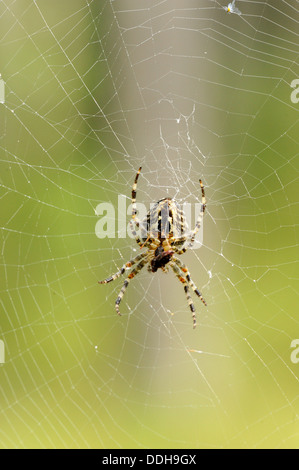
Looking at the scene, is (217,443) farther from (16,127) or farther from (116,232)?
(16,127)

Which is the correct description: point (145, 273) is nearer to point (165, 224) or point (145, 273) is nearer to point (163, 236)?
point (163, 236)

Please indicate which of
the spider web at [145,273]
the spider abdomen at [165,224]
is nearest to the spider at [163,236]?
the spider abdomen at [165,224]

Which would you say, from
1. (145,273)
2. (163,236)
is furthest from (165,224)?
(145,273)

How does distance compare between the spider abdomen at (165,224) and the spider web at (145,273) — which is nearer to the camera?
the spider abdomen at (165,224)

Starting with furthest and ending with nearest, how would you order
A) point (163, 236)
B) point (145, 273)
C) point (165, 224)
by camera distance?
1. point (145, 273)
2. point (163, 236)
3. point (165, 224)

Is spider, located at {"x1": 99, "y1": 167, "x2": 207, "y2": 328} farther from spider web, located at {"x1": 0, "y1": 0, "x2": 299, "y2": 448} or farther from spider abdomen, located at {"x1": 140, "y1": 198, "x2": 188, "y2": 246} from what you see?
spider web, located at {"x1": 0, "y1": 0, "x2": 299, "y2": 448}

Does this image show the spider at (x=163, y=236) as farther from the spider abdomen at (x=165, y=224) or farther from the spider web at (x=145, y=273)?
the spider web at (x=145, y=273)

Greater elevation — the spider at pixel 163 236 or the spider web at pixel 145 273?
the spider web at pixel 145 273
